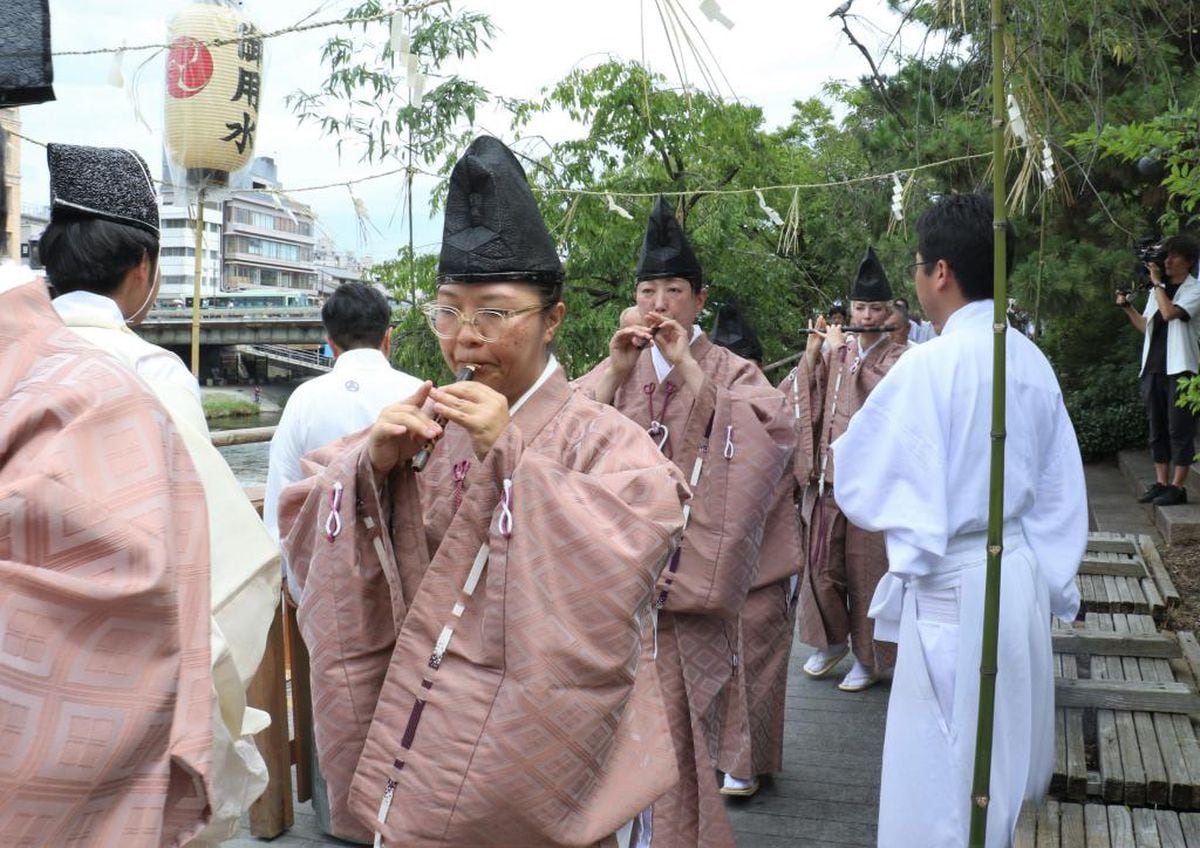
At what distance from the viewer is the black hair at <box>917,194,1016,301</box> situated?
134 inches

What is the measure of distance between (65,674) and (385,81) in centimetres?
713

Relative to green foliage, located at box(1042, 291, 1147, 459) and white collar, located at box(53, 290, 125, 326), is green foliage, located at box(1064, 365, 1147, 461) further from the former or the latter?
white collar, located at box(53, 290, 125, 326)

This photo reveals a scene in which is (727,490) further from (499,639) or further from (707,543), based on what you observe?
(499,639)

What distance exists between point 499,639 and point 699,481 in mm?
2080

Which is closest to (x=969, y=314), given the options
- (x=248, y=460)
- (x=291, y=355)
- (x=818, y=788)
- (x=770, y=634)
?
(x=770, y=634)

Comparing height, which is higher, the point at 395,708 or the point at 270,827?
the point at 395,708

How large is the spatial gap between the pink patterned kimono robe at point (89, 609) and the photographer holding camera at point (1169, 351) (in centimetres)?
774

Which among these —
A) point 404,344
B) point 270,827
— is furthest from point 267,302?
point 270,827

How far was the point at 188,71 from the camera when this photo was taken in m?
7.70

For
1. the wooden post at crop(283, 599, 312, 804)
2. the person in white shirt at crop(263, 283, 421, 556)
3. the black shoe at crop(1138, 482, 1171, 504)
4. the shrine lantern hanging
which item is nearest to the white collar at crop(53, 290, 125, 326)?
the person in white shirt at crop(263, 283, 421, 556)

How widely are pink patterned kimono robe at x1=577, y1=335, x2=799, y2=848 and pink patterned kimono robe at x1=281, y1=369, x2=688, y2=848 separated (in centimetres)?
146

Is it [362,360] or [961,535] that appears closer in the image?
[961,535]

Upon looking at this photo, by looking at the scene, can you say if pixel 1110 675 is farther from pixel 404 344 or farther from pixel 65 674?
pixel 404 344

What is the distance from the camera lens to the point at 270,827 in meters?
4.51
